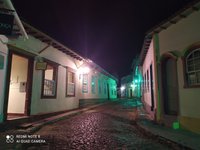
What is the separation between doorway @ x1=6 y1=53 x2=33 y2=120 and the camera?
8195 mm

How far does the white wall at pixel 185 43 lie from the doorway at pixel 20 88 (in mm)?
6555

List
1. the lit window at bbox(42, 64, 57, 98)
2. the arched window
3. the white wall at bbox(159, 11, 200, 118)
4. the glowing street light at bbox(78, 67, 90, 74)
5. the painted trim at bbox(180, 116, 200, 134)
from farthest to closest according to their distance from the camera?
the glowing street light at bbox(78, 67, 90, 74)
the lit window at bbox(42, 64, 57, 98)
the arched window
the white wall at bbox(159, 11, 200, 118)
the painted trim at bbox(180, 116, 200, 134)

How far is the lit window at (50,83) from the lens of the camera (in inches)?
373

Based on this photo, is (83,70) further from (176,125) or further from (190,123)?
(190,123)

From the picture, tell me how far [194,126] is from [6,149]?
6.00 m

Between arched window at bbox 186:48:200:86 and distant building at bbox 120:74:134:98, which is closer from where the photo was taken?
arched window at bbox 186:48:200:86

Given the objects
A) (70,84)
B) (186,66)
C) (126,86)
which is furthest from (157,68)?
(126,86)

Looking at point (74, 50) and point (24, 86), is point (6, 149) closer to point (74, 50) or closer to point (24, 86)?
point (24, 86)

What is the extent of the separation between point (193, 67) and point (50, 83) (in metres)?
7.36

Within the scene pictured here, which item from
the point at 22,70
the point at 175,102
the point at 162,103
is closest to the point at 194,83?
the point at 175,102

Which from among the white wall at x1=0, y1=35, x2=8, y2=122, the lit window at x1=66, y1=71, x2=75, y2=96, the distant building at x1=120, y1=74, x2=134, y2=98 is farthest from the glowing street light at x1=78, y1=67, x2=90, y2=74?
the distant building at x1=120, y1=74, x2=134, y2=98

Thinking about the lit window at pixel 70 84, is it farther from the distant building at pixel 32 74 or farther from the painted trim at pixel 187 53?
the painted trim at pixel 187 53

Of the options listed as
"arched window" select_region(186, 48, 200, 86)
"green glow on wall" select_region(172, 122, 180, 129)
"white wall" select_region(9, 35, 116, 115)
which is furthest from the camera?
"white wall" select_region(9, 35, 116, 115)

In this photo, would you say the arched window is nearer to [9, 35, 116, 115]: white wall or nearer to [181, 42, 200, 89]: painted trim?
[181, 42, 200, 89]: painted trim
